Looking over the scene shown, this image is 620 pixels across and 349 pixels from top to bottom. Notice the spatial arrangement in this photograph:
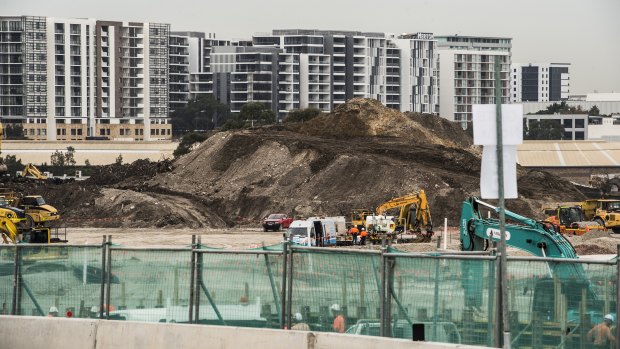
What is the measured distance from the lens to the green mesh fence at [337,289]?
15555 mm

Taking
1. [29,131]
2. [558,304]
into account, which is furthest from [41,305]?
[29,131]

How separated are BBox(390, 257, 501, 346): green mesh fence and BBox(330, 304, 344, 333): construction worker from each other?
2.60 feet

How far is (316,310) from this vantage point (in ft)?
53.1

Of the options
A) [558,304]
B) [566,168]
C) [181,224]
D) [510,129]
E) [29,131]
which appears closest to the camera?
[510,129]

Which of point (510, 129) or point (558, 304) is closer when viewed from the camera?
point (510, 129)

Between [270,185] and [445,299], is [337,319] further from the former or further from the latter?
[270,185]

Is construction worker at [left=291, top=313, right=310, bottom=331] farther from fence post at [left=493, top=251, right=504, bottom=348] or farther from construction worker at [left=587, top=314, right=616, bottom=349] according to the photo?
construction worker at [left=587, top=314, right=616, bottom=349]

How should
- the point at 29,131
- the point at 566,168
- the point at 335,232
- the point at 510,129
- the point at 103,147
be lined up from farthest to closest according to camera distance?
the point at 29,131 → the point at 103,147 → the point at 566,168 → the point at 335,232 → the point at 510,129

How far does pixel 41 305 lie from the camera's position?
61.5 feet

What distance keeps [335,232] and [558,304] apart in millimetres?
40188

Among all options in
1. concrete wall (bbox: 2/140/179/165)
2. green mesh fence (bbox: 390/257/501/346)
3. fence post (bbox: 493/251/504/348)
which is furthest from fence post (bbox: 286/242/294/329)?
concrete wall (bbox: 2/140/179/165)

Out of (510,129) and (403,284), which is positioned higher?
(510,129)

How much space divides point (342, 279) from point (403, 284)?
92 centimetres

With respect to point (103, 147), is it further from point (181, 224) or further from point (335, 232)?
point (335, 232)
